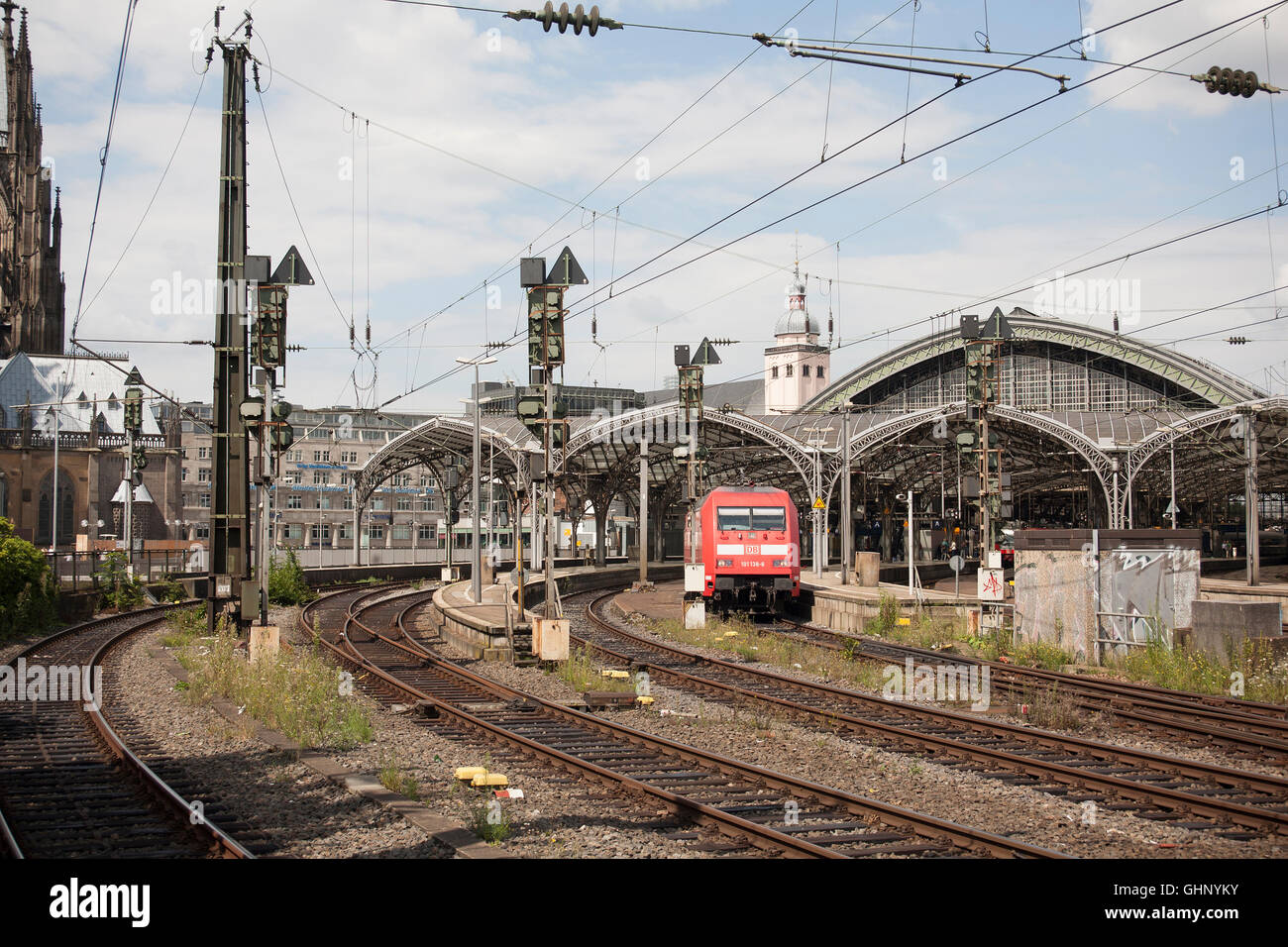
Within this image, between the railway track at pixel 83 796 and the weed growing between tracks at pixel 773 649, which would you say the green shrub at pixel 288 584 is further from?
the railway track at pixel 83 796

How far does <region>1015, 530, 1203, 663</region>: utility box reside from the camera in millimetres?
19172

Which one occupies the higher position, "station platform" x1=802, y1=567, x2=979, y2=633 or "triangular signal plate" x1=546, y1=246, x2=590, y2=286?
"triangular signal plate" x1=546, y1=246, x2=590, y2=286

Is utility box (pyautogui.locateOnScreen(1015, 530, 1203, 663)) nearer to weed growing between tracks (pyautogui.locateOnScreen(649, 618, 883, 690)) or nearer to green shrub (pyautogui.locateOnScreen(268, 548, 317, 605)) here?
weed growing between tracks (pyautogui.locateOnScreen(649, 618, 883, 690))

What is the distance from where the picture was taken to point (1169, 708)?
14.9m

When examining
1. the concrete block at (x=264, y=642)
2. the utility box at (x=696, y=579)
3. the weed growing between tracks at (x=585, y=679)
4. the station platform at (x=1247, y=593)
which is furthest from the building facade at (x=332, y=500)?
the weed growing between tracks at (x=585, y=679)

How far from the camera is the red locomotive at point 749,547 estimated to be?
28812 millimetres

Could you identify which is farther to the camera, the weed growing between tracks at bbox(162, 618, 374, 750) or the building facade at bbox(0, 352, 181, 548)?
the building facade at bbox(0, 352, 181, 548)

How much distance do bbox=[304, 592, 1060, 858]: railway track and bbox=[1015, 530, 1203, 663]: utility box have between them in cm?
1002

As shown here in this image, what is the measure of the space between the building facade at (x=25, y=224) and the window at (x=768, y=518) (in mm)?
65377

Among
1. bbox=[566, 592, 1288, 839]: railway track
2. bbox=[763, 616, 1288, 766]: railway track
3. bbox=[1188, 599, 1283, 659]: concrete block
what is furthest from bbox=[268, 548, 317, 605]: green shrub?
bbox=[1188, 599, 1283, 659]: concrete block

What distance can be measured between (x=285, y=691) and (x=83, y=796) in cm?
439

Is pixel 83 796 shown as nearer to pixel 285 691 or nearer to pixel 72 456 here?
pixel 285 691

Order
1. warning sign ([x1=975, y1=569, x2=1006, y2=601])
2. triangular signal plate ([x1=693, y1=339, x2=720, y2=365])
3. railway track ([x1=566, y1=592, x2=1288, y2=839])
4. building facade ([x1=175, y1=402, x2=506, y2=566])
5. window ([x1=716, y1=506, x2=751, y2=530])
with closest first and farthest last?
railway track ([x1=566, y1=592, x2=1288, y2=839]) < warning sign ([x1=975, y1=569, x2=1006, y2=601]) < window ([x1=716, y1=506, x2=751, y2=530]) < triangular signal plate ([x1=693, y1=339, x2=720, y2=365]) < building facade ([x1=175, y1=402, x2=506, y2=566])
